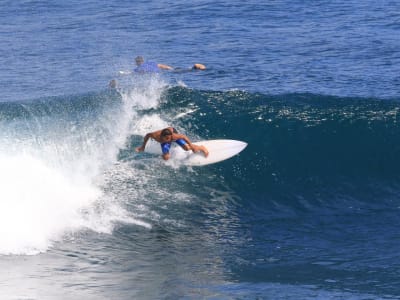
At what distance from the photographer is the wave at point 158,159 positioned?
16734 millimetres

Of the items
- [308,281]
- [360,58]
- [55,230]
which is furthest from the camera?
[360,58]

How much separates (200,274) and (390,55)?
17813mm

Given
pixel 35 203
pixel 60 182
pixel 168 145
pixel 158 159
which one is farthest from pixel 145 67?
pixel 35 203

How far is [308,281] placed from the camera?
42.5 ft

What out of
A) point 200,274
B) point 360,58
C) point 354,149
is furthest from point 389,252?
point 360,58

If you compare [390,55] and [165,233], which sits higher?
[390,55]

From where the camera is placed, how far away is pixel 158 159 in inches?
757

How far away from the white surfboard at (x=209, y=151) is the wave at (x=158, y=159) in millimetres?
395

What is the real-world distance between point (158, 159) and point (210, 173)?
1406 mm

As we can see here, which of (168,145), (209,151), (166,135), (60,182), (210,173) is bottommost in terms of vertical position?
(210,173)

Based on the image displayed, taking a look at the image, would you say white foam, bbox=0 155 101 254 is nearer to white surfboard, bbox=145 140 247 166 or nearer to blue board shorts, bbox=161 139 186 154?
blue board shorts, bbox=161 139 186 154

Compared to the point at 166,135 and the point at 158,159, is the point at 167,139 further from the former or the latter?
the point at 158,159

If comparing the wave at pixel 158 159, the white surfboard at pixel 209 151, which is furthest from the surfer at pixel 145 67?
the white surfboard at pixel 209 151

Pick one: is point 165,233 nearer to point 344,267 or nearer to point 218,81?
point 344,267
